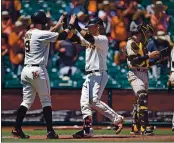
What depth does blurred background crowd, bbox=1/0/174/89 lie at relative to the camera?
60.2ft

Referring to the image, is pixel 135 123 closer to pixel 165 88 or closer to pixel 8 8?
pixel 165 88

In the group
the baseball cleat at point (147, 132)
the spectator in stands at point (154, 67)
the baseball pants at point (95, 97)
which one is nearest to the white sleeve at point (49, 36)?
the baseball pants at point (95, 97)

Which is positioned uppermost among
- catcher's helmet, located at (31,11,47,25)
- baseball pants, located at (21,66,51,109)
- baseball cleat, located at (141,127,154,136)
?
catcher's helmet, located at (31,11,47,25)

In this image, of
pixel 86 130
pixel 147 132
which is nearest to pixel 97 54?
pixel 86 130

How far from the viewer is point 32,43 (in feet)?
38.7

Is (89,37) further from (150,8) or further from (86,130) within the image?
(150,8)

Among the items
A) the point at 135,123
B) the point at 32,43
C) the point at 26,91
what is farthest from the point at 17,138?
the point at 135,123

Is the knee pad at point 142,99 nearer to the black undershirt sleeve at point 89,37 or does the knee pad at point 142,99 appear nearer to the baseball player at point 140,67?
the baseball player at point 140,67

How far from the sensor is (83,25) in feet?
60.3

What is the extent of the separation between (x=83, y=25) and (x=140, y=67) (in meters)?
5.55

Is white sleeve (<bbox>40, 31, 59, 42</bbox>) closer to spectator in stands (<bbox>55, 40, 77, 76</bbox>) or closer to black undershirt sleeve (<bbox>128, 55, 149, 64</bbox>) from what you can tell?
black undershirt sleeve (<bbox>128, 55, 149, 64</bbox>)

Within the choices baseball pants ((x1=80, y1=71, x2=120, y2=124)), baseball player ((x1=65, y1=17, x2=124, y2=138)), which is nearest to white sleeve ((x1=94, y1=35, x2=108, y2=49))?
baseball player ((x1=65, y1=17, x2=124, y2=138))

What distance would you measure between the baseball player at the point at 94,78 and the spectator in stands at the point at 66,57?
6.23 m

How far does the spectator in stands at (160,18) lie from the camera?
60.2 ft
